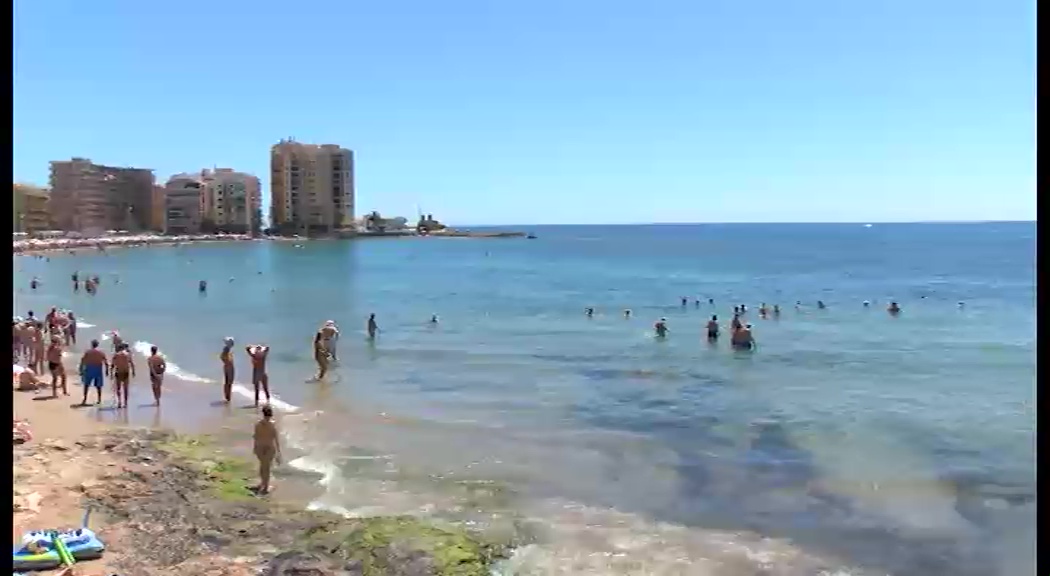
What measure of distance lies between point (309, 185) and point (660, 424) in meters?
139

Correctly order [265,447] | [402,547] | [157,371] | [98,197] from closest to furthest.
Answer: [402,547]
[265,447]
[157,371]
[98,197]

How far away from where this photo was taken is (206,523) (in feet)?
28.6

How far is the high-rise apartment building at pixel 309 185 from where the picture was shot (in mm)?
147000

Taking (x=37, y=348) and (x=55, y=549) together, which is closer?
(x=55, y=549)

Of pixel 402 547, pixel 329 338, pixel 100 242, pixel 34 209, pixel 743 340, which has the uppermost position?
pixel 34 209

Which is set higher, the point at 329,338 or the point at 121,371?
the point at 329,338

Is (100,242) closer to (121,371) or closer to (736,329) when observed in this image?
(736,329)

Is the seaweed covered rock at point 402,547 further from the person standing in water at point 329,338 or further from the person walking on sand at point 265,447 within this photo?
the person standing in water at point 329,338

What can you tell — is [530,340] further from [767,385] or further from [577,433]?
[577,433]

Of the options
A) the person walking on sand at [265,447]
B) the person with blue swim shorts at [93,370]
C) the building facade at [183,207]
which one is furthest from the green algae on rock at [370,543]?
the building facade at [183,207]

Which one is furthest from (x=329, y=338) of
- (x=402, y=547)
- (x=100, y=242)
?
(x=100, y=242)

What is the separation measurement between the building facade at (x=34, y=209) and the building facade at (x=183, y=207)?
17.7m

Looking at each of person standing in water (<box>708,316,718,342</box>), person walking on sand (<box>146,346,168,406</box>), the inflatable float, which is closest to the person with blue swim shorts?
person walking on sand (<box>146,346,168,406</box>)

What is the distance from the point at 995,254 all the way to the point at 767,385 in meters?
86.2
